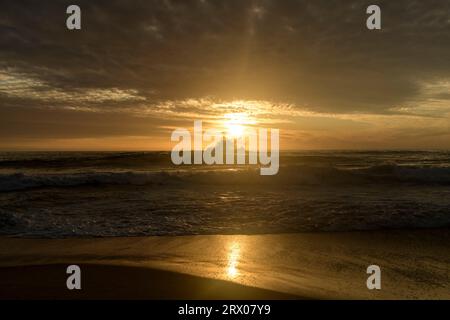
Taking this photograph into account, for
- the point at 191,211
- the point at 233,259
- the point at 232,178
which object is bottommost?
the point at 233,259

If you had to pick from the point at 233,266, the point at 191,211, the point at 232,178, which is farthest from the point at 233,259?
the point at 232,178

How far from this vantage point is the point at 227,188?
16.7 metres

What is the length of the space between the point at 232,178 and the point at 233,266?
1400cm

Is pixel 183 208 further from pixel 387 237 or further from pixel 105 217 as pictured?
pixel 387 237

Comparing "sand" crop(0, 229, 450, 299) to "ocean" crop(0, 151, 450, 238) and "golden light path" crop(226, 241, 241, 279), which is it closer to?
"golden light path" crop(226, 241, 241, 279)

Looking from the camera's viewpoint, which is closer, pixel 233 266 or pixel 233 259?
pixel 233 266

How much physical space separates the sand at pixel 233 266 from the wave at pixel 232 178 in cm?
1108

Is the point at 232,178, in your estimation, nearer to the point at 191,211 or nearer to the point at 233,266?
the point at 191,211

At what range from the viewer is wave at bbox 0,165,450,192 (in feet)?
60.1

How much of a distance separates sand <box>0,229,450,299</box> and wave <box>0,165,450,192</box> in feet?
36.3

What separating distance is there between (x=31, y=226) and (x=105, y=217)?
1792mm

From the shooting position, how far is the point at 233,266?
5.52 meters

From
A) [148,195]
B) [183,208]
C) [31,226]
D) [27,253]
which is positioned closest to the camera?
[27,253]
